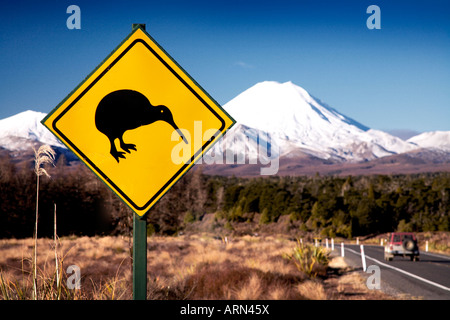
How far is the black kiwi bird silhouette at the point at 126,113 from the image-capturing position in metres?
2.79

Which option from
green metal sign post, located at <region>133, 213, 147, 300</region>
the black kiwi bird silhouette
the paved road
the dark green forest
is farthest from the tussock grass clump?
the dark green forest

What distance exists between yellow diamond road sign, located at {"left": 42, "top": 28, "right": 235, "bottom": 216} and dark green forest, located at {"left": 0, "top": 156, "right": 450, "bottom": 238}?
100 feet

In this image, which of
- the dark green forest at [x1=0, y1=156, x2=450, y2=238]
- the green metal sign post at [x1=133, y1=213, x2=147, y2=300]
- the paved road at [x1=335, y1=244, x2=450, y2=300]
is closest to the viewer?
the green metal sign post at [x1=133, y1=213, x2=147, y2=300]

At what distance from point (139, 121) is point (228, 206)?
51632mm

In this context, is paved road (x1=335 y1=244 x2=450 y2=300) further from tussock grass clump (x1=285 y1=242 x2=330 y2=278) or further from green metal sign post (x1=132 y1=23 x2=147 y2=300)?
green metal sign post (x1=132 y1=23 x2=147 y2=300)

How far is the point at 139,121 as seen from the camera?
2834mm

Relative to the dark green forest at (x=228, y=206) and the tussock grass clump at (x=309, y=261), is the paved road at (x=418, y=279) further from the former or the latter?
the dark green forest at (x=228, y=206)

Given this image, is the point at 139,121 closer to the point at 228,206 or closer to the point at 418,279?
the point at 418,279

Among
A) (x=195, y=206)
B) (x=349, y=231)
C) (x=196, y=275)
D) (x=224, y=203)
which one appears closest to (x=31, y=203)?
(x=195, y=206)

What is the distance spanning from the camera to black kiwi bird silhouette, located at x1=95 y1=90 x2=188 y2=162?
279 centimetres

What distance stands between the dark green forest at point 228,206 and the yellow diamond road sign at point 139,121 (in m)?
30.6

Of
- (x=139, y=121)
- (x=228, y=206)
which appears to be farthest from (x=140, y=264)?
(x=228, y=206)

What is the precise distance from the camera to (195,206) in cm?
4950
